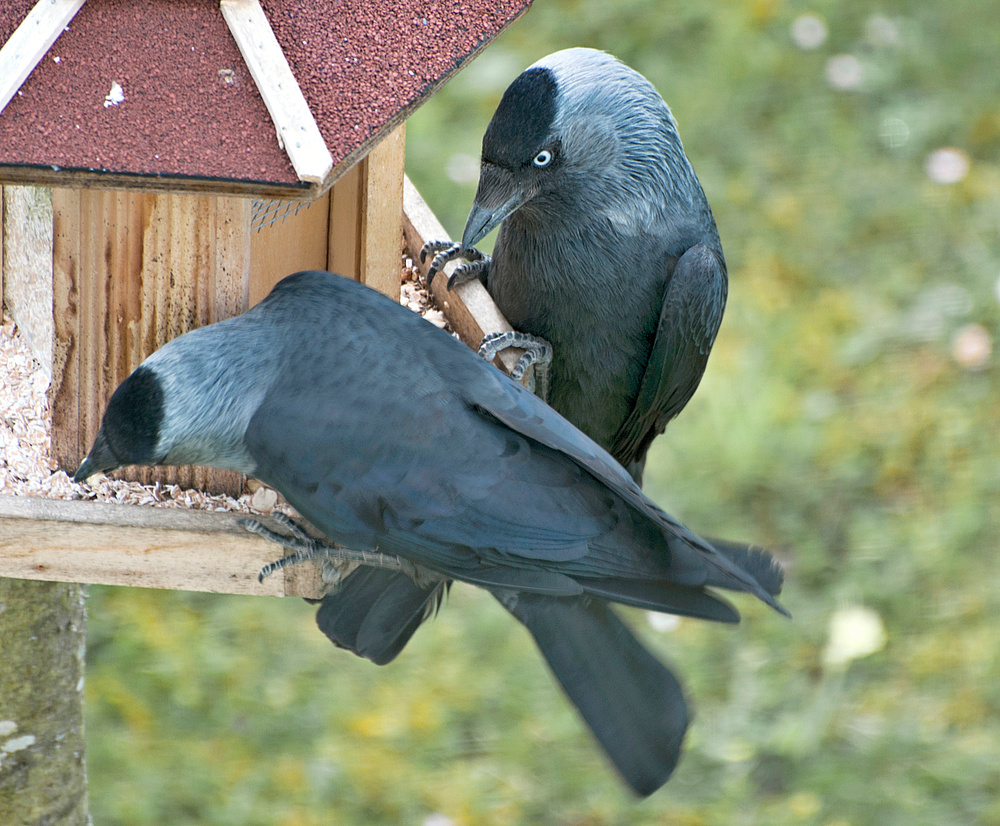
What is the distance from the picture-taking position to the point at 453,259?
7.40 ft

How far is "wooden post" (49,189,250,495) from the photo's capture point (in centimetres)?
182

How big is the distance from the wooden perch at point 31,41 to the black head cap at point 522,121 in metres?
0.72

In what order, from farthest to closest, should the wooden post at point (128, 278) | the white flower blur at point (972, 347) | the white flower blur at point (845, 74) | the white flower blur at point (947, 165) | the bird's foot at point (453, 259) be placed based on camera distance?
1. the white flower blur at point (845, 74)
2. the white flower blur at point (947, 165)
3. the white flower blur at point (972, 347)
4. the bird's foot at point (453, 259)
5. the wooden post at point (128, 278)

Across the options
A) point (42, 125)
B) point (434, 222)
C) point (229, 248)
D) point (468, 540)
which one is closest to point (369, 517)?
point (468, 540)

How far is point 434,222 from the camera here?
7.89ft

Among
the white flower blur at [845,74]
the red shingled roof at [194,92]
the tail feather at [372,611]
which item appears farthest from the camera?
the white flower blur at [845,74]

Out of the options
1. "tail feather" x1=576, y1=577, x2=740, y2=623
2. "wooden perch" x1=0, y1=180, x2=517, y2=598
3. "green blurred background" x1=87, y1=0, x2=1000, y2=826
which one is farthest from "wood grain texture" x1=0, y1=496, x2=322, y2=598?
"green blurred background" x1=87, y1=0, x2=1000, y2=826

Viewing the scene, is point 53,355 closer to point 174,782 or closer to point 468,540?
point 468,540

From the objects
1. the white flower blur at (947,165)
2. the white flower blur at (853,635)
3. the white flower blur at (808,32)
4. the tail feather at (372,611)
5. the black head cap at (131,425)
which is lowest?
the white flower blur at (853,635)

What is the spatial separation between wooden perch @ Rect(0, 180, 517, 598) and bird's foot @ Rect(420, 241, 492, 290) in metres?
0.68

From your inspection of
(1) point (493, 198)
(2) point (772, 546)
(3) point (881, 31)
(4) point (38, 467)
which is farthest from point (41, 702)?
(3) point (881, 31)

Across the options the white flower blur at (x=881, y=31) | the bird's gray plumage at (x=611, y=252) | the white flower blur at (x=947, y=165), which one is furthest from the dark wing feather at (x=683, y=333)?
the white flower blur at (x=881, y=31)

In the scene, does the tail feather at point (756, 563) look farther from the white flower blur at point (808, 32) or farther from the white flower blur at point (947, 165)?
the white flower blur at point (808, 32)

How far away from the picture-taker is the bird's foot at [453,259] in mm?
2232
